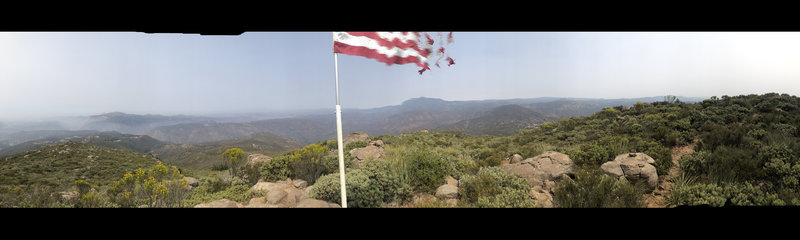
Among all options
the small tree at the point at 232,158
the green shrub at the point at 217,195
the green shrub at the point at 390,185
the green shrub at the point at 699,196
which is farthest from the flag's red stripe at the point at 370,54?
the small tree at the point at 232,158

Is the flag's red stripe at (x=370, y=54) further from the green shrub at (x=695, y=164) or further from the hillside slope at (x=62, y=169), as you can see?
the hillside slope at (x=62, y=169)

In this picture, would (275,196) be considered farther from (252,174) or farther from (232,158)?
(232,158)

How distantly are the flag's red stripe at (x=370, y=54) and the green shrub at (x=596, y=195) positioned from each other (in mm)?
2723

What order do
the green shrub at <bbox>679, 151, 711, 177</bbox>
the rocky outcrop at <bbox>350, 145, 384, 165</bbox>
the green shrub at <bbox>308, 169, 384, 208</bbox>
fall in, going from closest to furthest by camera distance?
the green shrub at <bbox>308, 169, 384, 208</bbox>
the green shrub at <bbox>679, 151, 711, 177</bbox>
the rocky outcrop at <bbox>350, 145, 384, 165</bbox>

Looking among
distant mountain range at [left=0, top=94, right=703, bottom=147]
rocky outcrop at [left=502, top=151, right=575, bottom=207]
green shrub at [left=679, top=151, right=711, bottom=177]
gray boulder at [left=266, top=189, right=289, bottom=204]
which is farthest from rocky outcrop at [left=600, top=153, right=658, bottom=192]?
distant mountain range at [left=0, top=94, right=703, bottom=147]

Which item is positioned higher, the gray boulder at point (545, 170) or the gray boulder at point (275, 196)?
the gray boulder at point (545, 170)

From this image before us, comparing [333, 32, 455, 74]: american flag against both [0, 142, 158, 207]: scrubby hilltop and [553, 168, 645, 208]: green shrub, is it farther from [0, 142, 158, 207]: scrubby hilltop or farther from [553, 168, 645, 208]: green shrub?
[0, 142, 158, 207]: scrubby hilltop

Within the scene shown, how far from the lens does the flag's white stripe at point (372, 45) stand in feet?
10.7

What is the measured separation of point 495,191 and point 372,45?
Answer: 2852 mm

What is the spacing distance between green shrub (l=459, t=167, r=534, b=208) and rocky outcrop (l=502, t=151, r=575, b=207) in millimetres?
222

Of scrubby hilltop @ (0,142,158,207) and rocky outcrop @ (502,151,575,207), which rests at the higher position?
rocky outcrop @ (502,151,575,207)

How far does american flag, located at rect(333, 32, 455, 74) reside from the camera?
128 inches
